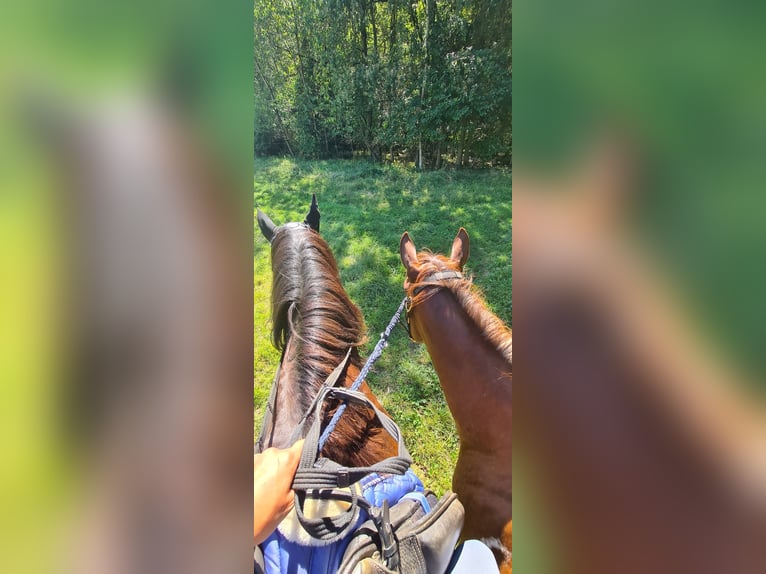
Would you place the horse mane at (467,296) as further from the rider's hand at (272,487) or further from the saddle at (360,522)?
the rider's hand at (272,487)

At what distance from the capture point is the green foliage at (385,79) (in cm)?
114

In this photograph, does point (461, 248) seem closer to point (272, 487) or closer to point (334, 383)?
point (334, 383)

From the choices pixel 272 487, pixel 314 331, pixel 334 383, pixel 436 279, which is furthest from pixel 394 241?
pixel 272 487

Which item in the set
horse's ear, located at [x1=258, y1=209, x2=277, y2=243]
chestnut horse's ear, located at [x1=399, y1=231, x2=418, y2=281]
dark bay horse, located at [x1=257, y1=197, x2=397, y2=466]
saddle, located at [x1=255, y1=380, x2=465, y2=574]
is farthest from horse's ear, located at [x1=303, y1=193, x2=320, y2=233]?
saddle, located at [x1=255, y1=380, x2=465, y2=574]

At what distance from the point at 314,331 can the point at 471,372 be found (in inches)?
21.1

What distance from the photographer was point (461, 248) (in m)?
1.18

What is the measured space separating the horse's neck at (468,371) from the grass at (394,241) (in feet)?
0.18

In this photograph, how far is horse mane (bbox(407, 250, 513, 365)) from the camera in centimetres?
113

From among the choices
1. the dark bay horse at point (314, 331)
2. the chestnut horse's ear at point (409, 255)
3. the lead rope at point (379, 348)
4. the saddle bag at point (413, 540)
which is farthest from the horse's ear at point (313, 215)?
the saddle bag at point (413, 540)
